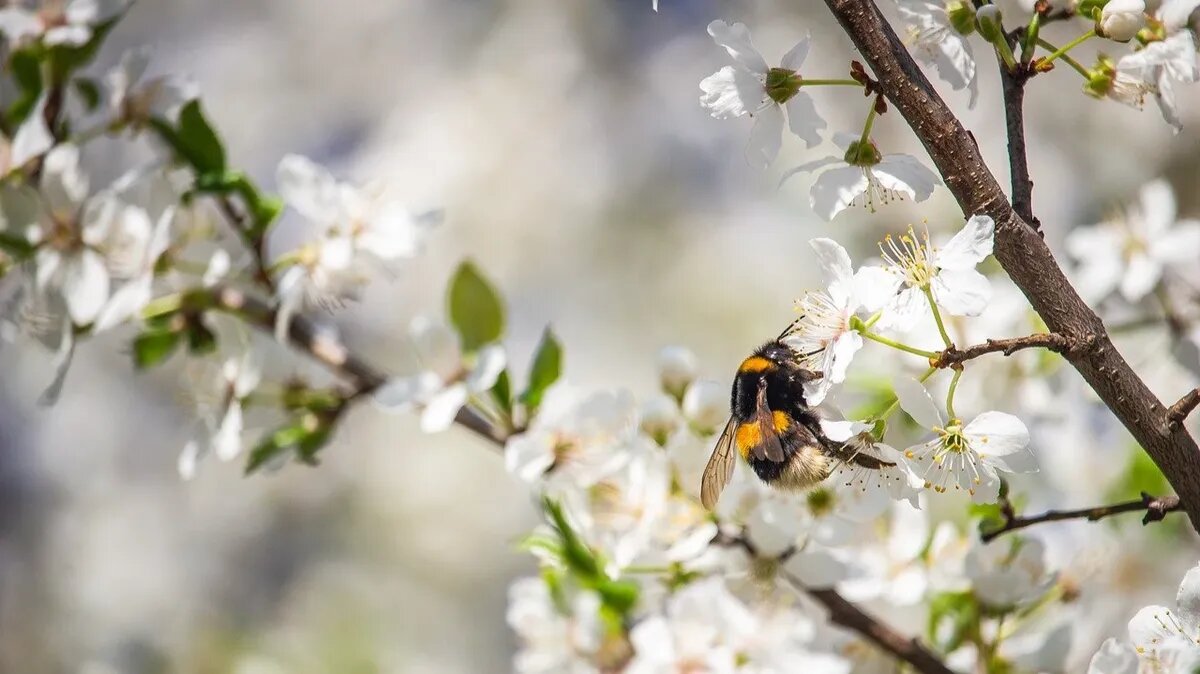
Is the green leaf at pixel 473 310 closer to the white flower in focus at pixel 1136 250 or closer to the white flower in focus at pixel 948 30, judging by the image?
the white flower in focus at pixel 948 30

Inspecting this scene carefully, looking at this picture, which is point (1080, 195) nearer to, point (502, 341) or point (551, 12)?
point (551, 12)

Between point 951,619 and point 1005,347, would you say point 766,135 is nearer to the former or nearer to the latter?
point 1005,347

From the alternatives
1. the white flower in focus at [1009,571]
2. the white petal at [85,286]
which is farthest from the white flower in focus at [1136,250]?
the white petal at [85,286]

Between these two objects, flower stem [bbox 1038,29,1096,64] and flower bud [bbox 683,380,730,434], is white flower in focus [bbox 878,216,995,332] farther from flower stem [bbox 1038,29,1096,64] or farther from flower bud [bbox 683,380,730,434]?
flower bud [bbox 683,380,730,434]

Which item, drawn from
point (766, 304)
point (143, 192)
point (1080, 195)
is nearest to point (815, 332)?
point (143, 192)

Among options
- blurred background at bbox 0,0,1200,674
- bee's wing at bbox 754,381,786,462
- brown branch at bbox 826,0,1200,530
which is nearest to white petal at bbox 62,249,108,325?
bee's wing at bbox 754,381,786,462

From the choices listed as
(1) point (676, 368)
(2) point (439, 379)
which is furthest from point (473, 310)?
(1) point (676, 368)
